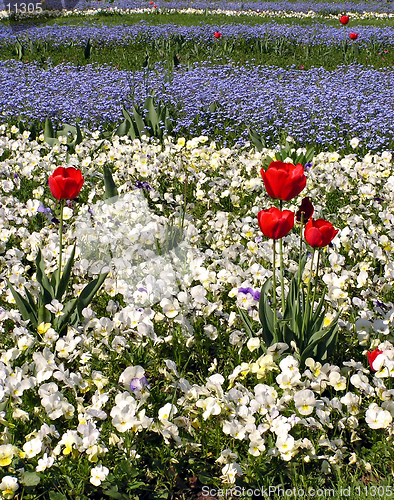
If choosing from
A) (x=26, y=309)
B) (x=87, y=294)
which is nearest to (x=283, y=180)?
(x=87, y=294)

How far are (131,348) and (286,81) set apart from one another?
6.45 meters

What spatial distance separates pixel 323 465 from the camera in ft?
6.69

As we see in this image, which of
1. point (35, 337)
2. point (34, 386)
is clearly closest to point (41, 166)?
point (35, 337)

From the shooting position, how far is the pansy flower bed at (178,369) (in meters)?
1.98

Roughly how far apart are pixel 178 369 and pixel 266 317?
1.69 ft

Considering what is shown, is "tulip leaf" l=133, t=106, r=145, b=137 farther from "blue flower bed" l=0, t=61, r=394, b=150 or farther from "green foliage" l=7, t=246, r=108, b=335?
"green foliage" l=7, t=246, r=108, b=335

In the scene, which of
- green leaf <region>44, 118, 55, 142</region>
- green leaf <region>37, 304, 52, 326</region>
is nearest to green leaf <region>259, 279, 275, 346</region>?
green leaf <region>37, 304, 52, 326</region>

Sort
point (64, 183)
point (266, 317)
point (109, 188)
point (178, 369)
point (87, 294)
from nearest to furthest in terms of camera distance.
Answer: point (64, 183) → point (266, 317) → point (178, 369) → point (87, 294) → point (109, 188)

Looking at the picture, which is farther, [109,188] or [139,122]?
[139,122]

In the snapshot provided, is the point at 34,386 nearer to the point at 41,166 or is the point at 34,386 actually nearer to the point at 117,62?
the point at 41,166

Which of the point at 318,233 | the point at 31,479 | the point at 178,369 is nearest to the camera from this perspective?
the point at 31,479

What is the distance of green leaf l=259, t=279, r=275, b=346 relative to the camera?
236 centimetres

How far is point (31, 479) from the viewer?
1.86 m

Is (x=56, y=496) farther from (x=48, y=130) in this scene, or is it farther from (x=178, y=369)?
(x=48, y=130)
